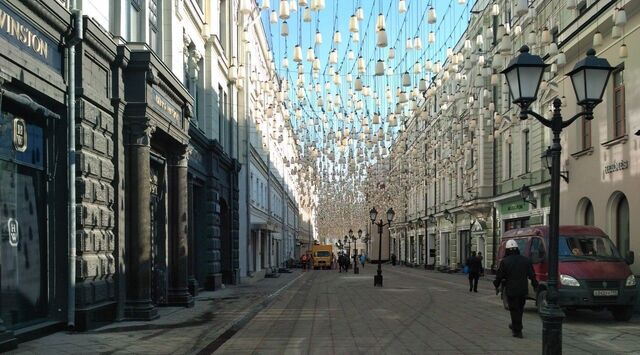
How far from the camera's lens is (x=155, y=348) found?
10617 millimetres

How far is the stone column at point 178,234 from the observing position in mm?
17703

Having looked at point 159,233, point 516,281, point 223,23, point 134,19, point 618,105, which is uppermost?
point 223,23

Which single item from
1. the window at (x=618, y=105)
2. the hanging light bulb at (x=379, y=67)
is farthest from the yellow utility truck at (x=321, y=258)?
the hanging light bulb at (x=379, y=67)

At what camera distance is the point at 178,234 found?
59.0 feet

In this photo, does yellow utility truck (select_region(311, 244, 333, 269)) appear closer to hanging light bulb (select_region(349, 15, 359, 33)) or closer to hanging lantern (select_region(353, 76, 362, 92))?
hanging lantern (select_region(353, 76, 362, 92))

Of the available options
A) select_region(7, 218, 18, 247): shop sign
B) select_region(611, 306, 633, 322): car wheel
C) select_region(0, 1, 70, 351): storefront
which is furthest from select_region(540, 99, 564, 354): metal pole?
select_region(611, 306, 633, 322): car wheel

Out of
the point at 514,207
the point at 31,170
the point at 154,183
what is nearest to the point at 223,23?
the point at 154,183

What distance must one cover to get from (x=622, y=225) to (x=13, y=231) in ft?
58.3

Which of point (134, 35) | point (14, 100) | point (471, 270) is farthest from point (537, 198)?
point (14, 100)

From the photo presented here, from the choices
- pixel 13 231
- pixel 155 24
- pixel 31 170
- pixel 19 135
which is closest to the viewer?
pixel 13 231

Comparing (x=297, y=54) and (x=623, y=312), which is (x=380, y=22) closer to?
(x=297, y=54)

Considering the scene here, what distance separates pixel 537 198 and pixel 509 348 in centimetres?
2212

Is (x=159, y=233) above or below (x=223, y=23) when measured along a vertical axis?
below

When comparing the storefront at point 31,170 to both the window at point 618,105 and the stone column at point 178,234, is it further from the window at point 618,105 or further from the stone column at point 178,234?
the window at point 618,105
